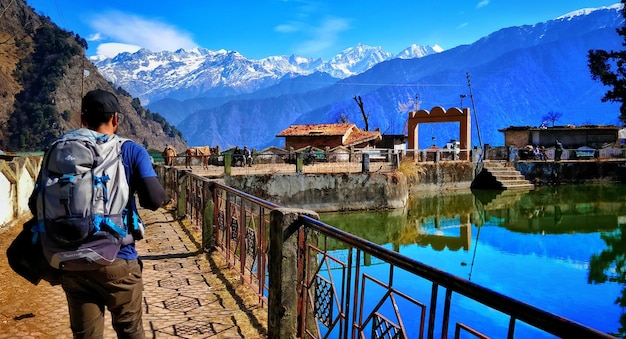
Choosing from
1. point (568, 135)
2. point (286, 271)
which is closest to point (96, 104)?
point (286, 271)

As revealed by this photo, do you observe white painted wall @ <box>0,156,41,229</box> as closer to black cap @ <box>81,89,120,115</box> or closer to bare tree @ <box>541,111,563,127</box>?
black cap @ <box>81,89,120,115</box>

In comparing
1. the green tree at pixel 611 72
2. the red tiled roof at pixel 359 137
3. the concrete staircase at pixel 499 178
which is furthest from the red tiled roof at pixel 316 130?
the green tree at pixel 611 72

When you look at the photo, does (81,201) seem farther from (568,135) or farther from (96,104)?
(568,135)

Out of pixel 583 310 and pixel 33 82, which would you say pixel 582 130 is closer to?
pixel 583 310

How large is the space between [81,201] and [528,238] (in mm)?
17452

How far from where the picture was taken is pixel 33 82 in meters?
75.6

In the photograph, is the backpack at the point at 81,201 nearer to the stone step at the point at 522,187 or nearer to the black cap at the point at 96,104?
the black cap at the point at 96,104

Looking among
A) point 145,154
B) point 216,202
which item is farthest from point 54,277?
point 216,202

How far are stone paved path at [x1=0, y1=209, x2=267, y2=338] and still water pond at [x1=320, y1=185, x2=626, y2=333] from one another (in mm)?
2796

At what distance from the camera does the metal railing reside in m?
2.01

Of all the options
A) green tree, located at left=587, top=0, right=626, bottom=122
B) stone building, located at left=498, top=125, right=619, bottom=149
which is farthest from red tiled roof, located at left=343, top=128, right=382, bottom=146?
green tree, located at left=587, top=0, right=626, bottom=122

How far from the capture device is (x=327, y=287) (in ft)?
12.5

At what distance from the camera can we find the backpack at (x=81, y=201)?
228 cm

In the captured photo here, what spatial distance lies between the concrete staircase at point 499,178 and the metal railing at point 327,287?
75.1 feet
